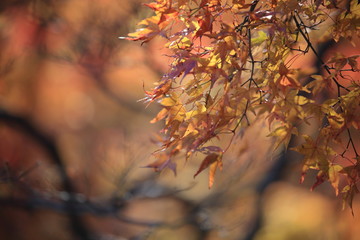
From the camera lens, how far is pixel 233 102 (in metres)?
1.57

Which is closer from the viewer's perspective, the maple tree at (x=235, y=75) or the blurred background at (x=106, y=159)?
the maple tree at (x=235, y=75)

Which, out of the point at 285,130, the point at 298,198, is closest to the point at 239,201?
the point at 298,198

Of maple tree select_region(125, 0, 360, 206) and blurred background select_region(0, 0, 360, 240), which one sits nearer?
maple tree select_region(125, 0, 360, 206)

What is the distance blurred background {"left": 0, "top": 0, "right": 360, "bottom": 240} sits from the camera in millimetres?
4188

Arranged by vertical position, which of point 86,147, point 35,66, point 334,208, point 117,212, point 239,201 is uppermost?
point 35,66

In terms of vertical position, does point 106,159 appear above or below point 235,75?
above

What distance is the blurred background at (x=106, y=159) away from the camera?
419 cm

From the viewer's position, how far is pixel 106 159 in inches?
175

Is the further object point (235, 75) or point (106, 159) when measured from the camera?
point (106, 159)

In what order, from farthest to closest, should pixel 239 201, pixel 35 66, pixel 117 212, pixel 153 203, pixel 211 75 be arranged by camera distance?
pixel 153 203 < pixel 35 66 < pixel 239 201 < pixel 117 212 < pixel 211 75

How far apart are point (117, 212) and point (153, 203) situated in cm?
312

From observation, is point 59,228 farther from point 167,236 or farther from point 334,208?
point 334,208

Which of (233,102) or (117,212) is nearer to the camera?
(233,102)

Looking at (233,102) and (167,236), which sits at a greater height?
(233,102)
